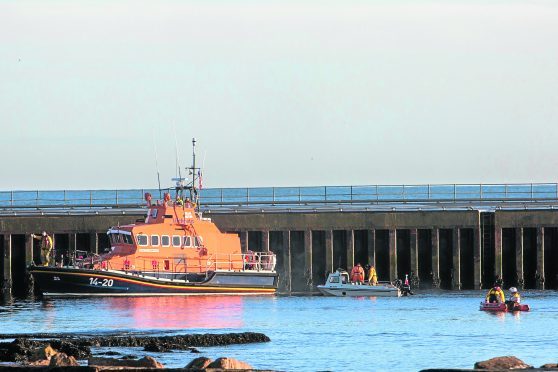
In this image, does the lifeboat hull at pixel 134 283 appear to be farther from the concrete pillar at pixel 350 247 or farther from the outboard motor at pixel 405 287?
the outboard motor at pixel 405 287

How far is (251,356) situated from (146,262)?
1058 inches

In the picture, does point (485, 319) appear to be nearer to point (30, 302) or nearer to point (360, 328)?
point (360, 328)

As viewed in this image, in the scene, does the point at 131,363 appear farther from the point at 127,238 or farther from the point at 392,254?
the point at 392,254

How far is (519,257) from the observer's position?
243ft

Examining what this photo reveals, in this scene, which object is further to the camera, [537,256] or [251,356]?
[537,256]

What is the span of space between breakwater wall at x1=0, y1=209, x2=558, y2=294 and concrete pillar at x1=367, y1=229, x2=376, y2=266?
0.16 ft

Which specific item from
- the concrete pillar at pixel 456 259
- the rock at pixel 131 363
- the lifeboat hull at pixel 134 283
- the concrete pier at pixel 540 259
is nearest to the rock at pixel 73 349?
the rock at pixel 131 363

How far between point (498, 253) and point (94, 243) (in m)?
20.3

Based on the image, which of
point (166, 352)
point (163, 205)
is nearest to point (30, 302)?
point (163, 205)

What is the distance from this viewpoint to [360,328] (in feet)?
175

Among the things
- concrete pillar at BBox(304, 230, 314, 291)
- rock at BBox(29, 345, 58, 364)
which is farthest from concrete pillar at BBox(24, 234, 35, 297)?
rock at BBox(29, 345, 58, 364)

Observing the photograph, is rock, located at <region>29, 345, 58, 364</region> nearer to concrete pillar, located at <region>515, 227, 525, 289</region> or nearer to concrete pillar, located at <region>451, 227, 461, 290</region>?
concrete pillar, located at <region>451, 227, 461, 290</region>

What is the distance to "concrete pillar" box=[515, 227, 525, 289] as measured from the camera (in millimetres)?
73625

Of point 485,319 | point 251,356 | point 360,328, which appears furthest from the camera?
point 485,319
